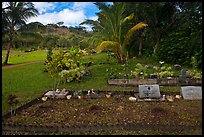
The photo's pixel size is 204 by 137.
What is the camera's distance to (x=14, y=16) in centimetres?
1844

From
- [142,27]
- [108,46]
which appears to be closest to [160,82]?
[108,46]

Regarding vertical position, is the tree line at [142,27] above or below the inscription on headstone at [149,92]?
above

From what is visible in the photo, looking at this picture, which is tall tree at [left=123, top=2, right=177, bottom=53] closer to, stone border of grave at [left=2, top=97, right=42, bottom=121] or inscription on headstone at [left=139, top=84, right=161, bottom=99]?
inscription on headstone at [left=139, top=84, right=161, bottom=99]

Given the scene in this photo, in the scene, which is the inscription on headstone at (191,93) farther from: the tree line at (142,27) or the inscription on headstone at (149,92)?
the tree line at (142,27)

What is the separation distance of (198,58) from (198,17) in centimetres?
471

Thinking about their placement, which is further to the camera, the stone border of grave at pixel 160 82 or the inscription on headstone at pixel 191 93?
the stone border of grave at pixel 160 82

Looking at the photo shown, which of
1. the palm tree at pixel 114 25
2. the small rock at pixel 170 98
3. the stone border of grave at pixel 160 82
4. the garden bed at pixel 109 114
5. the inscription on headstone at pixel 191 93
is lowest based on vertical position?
the garden bed at pixel 109 114

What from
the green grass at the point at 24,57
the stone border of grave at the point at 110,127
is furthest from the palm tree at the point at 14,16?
the stone border of grave at the point at 110,127

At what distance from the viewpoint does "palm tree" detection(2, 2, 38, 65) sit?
18250 mm

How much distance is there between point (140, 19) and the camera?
59.7ft

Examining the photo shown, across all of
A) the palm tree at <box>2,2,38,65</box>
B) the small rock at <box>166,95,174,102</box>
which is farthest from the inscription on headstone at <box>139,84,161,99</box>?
the palm tree at <box>2,2,38,65</box>

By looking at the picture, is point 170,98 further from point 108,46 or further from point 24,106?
point 108,46

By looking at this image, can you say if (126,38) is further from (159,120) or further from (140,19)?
(159,120)

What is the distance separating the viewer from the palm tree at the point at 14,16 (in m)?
18.2
